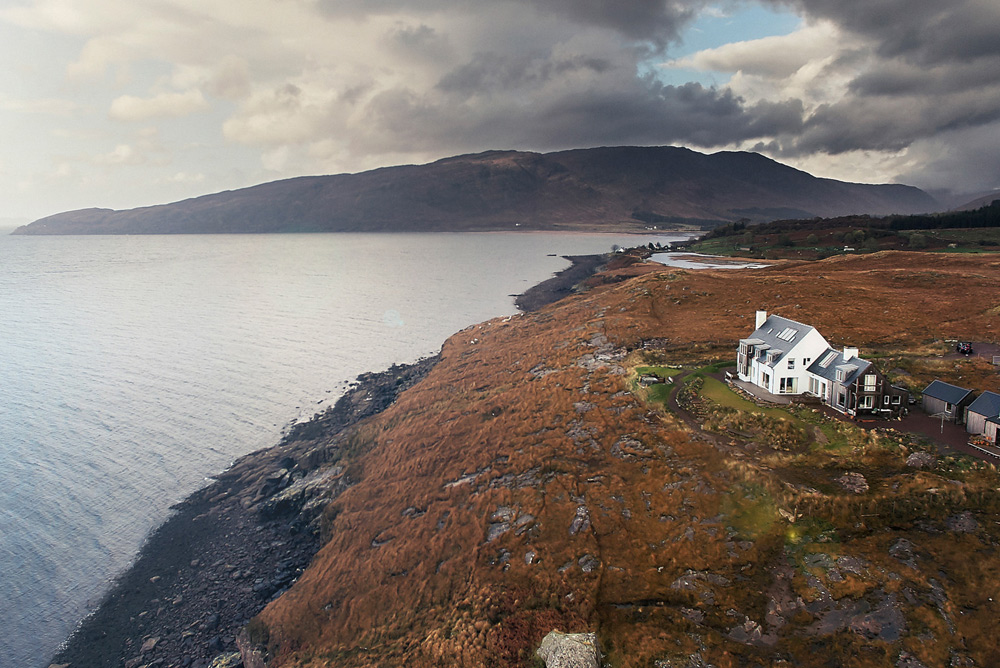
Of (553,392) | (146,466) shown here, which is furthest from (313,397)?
(553,392)

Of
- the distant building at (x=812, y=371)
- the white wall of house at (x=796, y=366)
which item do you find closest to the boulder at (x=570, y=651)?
the distant building at (x=812, y=371)

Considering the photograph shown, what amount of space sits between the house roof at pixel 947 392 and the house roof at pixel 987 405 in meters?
0.82

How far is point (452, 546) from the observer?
25516 millimetres

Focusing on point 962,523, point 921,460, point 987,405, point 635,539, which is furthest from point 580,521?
point 987,405

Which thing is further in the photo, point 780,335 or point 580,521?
point 780,335

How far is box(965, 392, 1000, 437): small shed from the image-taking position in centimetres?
2445

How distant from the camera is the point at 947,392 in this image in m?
27.4

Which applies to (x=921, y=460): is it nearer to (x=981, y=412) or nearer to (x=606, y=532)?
(x=981, y=412)

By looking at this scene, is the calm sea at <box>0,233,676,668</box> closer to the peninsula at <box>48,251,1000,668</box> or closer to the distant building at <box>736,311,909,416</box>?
the peninsula at <box>48,251,1000,668</box>

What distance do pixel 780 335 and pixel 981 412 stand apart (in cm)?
1106

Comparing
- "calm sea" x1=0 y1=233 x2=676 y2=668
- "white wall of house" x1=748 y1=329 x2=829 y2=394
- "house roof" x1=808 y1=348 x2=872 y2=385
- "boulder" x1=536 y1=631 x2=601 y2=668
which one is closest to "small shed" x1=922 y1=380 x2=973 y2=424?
"house roof" x1=808 y1=348 x2=872 y2=385

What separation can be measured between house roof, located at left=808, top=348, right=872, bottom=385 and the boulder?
70.8 ft

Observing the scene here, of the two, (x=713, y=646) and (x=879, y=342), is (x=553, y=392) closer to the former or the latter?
(x=713, y=646)

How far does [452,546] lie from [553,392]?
15254 mm
